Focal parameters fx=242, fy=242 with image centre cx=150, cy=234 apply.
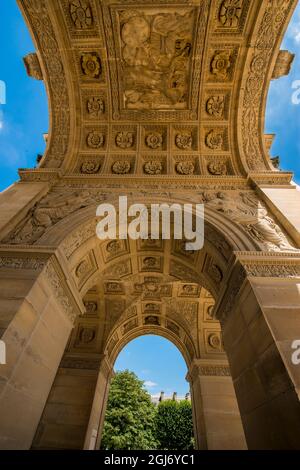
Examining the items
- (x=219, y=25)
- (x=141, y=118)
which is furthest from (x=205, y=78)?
(x=141, y=118)

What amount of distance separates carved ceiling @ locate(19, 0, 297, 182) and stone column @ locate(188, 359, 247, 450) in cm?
761

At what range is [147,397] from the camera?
2478 centimetres

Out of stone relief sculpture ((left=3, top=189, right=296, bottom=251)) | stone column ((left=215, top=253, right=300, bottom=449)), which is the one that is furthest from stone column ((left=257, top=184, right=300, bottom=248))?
stone column ((left=215, top=253, right=300, bottom=449))

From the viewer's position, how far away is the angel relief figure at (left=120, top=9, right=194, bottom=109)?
691 cm

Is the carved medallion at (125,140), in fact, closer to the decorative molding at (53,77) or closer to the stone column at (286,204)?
the decorative molding at (53,77)

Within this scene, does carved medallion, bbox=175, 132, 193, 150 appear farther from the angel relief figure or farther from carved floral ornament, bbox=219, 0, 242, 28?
carved floral ornament, bbox=219, 0, 242, 28

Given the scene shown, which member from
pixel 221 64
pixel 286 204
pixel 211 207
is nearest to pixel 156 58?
pixel 221 64

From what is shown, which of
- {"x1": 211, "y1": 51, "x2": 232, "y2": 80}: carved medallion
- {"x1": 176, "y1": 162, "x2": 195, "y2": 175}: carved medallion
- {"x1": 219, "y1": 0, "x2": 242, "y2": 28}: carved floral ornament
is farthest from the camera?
{"x1": 176, "y1": 162, "x2": 195, "y2": 175}: carved medallion

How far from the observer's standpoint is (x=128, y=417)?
845 inches

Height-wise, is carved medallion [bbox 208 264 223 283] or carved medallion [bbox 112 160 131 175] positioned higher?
carved medallion [bbox 112 160 131 175]

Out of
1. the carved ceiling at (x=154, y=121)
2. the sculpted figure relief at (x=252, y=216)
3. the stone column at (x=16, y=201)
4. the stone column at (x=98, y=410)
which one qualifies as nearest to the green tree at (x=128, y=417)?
the stone column at (x=98, y=410)
